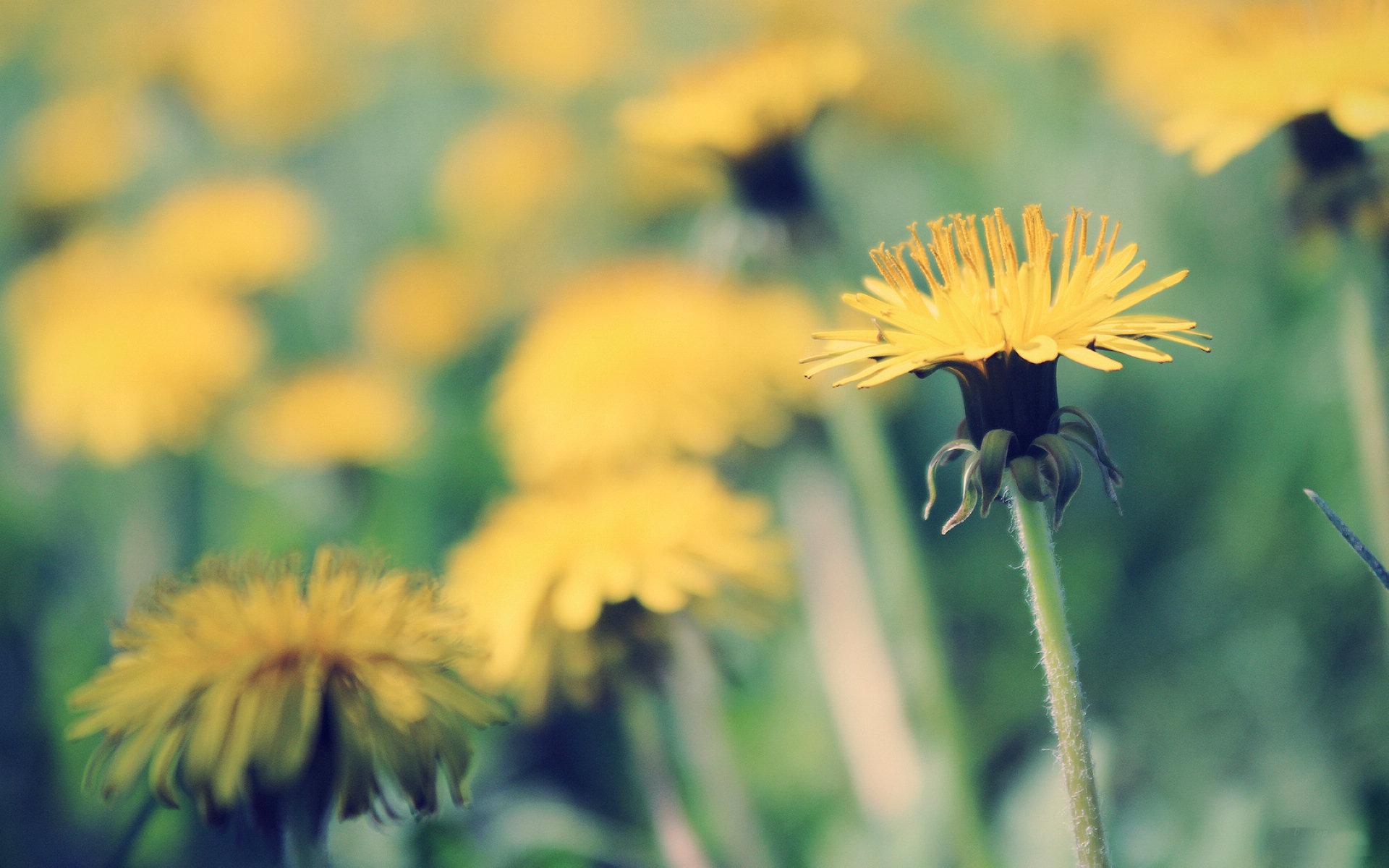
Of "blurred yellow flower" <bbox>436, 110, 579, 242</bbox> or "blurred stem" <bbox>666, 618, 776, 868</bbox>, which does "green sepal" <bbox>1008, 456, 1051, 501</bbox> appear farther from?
"blurred yellow flower" <bbox>436, 110, 579, 242</bbox>

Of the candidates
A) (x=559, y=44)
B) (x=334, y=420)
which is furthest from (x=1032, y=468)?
(x=559, y=44)

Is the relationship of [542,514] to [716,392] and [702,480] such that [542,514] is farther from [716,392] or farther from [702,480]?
[716,392]

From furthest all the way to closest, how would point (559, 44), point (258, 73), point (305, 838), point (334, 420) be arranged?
point (559, 44)
point (258, 73)
point (334, 420)
point (305, 838)

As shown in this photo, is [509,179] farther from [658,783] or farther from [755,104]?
[658,783]

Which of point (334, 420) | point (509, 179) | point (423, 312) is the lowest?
point (334, 420)

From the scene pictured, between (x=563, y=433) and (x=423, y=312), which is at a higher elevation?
(x=423, y=312)

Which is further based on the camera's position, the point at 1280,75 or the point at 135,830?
the point at 1280,75
